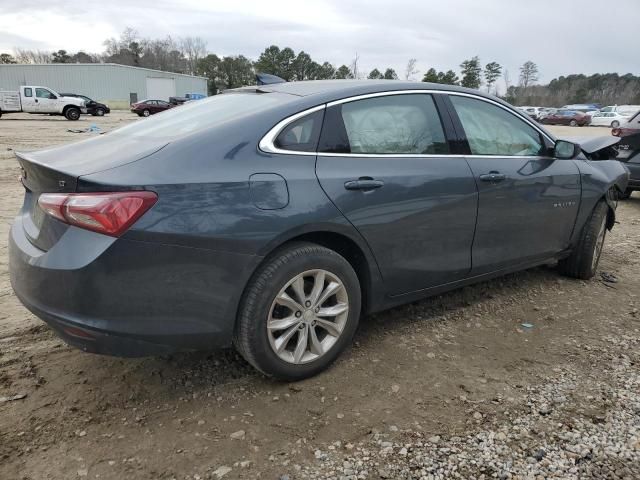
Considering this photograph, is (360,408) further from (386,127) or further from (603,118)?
(603,118)

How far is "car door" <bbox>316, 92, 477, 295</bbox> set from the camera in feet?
9.09

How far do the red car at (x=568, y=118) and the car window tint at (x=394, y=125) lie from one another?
4480cm

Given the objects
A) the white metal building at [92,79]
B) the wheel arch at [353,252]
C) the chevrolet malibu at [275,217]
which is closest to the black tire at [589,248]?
the chevrolet malibu at [275,217]

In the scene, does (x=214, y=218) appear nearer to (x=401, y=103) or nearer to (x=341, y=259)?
(x=341, y=259)

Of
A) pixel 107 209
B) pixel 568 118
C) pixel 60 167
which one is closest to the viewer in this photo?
pixel 107 209

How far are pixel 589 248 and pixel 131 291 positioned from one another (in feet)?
12.6

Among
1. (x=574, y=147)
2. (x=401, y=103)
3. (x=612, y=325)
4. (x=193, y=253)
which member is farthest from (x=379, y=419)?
(x=574, y=147)

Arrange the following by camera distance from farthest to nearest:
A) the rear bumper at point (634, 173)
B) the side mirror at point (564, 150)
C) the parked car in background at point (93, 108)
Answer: the parked car in background at point (93, 108) → the rear bumper at point (634, 173) → the side mirror at point (564, 150)

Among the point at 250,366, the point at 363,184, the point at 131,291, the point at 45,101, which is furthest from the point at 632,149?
Answer: the point at 45,101

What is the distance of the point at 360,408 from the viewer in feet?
8.43

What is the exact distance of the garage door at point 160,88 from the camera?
64625 mm

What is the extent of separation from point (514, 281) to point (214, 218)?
3.10m

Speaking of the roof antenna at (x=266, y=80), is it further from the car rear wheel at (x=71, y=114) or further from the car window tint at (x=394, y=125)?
the car rear wheel at (x=71, y=114)

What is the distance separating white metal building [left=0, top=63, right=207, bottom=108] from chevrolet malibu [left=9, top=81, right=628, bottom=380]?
60.0m
